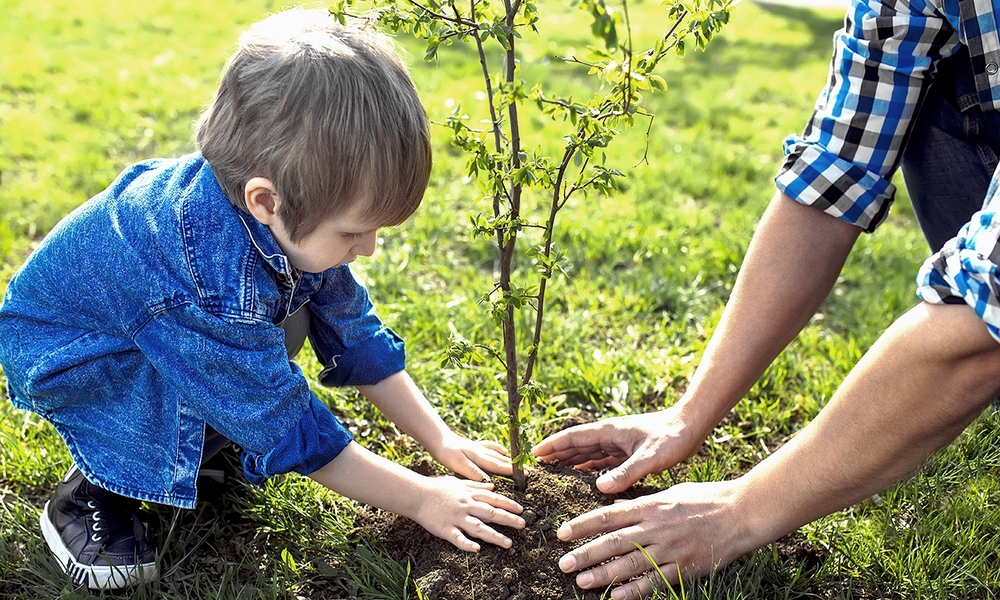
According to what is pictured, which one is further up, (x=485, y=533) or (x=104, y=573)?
(x=485, y=533)

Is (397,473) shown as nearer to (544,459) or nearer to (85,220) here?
(544,459)

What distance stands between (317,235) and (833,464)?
3.92 feet

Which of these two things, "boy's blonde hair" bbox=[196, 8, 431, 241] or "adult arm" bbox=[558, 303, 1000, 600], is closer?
"adult arm" bbox=[558, 303, 1000, 600]

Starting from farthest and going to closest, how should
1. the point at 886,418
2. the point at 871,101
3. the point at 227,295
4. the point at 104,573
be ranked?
the point at 871,101 → the point at 104,573 → the point at 227,295 → the point at 886,418

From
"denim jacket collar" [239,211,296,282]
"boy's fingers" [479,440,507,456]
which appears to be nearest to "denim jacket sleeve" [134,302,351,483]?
"denim jacket collar" [239,211,296,282]

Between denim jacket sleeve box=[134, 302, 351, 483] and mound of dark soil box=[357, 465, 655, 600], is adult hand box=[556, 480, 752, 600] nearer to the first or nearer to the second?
mound of dark soil box=[357, 465, 655, 600]

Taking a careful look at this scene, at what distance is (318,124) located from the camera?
6.19 ft

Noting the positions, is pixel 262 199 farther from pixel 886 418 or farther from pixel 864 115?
pixel 864 115

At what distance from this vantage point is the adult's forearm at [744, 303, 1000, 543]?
158 centimetres

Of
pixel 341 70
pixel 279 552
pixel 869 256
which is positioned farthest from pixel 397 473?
pixel 869 256

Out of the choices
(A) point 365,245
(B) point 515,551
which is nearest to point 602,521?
(B) point 515,551

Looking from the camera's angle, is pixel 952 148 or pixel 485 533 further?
pixel 952 148

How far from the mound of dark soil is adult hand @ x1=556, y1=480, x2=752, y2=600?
2.9 inches

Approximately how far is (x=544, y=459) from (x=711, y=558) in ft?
1.99
